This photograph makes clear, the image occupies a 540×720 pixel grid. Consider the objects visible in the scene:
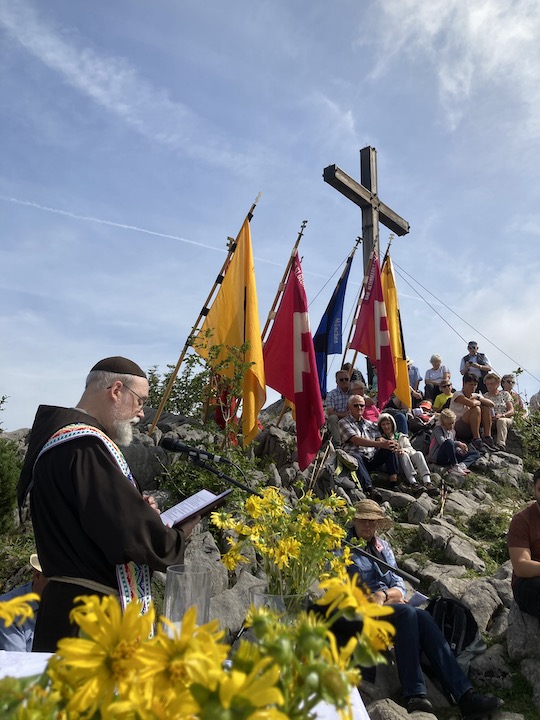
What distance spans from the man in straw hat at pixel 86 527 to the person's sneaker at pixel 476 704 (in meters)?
2.64

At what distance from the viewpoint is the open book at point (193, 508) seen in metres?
2.53

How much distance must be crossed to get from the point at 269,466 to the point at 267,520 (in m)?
5.58

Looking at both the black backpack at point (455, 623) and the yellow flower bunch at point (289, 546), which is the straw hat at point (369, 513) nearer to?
Result: the black backpack at point (455, 623)

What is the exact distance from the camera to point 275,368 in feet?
27.0

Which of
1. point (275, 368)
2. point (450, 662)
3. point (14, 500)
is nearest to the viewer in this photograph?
point (450, 662)

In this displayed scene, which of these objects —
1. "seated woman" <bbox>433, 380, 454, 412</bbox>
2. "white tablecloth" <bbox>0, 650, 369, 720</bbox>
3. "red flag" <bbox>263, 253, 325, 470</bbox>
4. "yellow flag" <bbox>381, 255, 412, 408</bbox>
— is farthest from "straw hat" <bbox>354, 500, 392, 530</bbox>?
"seated woman" <bbox>433, 380, 454, 412</bbox>

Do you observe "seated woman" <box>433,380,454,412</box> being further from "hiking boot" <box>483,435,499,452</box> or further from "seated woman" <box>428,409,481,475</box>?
"seated woman" <box>428,409,481,475</box>

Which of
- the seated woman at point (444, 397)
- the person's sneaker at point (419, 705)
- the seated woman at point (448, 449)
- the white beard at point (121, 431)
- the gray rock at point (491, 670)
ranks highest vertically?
the seated woman at point (444, 397)

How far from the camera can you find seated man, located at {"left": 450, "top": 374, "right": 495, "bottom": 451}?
10270 mm

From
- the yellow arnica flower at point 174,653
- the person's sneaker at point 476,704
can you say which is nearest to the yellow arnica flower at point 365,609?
the yellow arnica flower at point 174,653

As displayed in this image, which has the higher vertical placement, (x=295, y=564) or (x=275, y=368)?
(x=275, y=368)

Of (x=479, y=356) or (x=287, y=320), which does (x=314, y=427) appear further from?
(x=479, y=356)

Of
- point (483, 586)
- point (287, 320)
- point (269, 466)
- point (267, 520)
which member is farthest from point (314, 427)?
point (267, 520)

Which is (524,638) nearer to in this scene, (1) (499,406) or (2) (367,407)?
(2) (367,407)
